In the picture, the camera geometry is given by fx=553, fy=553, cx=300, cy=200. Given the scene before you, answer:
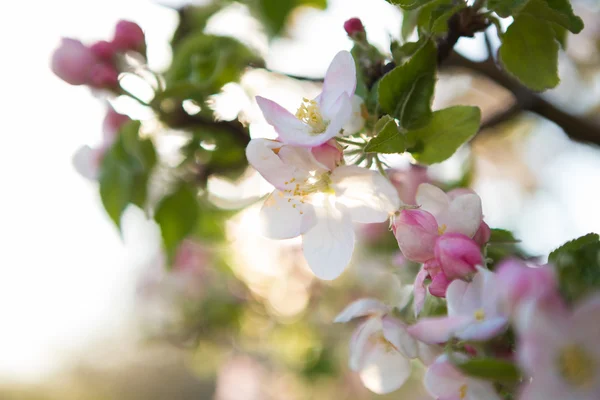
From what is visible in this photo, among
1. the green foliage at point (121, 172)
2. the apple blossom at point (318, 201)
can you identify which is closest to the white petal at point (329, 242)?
the apple blossom at point (318, 201)

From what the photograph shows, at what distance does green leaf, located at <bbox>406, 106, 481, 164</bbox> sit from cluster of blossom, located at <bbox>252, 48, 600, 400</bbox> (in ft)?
0.11

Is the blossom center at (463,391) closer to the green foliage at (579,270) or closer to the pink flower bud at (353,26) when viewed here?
the green foliage at (579,270)

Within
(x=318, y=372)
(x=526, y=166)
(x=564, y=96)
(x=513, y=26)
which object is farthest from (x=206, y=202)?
(x=526, y=166)

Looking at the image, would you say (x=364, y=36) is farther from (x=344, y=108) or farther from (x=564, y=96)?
(x=564, y=96)

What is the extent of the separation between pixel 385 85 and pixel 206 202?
51 cm

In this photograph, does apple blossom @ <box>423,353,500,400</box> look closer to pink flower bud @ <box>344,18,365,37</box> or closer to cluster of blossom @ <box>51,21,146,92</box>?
pink flower bud @ <box>344,18,365,37</box>

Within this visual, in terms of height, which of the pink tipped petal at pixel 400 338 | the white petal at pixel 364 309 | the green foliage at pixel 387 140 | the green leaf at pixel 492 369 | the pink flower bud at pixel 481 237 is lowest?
the white petal at pixel 364 309

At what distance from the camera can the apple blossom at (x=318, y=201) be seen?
1.28ft

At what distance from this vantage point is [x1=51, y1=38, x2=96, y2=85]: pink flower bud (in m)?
0.69

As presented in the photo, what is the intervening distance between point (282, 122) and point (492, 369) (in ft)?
0.70

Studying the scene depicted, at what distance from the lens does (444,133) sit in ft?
1.42

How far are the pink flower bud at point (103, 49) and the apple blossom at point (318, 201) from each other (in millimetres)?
387

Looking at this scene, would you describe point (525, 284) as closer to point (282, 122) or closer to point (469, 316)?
point (469, 316)

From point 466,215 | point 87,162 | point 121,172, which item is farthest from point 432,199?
point 87,162
